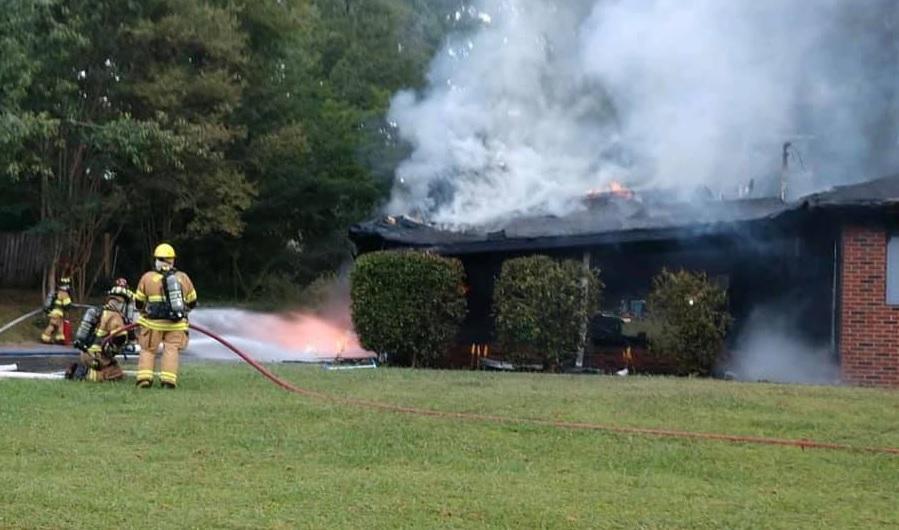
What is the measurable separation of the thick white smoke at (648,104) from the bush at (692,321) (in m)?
3.53

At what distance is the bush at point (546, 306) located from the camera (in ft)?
49.8

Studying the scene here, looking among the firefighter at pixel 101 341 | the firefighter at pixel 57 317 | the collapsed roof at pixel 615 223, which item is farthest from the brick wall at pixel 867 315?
the firefighter at pixel 57 317

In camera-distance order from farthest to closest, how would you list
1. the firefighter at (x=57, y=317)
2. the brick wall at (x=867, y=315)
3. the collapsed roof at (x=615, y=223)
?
1. the firefighter at (x=57, y=317)
2. the collapsed roof at (x=615, y=223)
3. the brick wall at (x=867, y=315)

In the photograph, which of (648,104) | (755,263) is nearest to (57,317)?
(648,104)

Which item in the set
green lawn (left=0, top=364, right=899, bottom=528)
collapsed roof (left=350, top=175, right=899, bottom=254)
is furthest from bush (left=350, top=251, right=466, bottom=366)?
green lawn (left=0, top=364, right=899, bottom=528)

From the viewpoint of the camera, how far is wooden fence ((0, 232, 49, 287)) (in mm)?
27484

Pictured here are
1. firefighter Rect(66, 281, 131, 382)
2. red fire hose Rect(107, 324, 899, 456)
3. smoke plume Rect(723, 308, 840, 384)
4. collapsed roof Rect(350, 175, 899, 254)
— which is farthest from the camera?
smoke plume Rect(723, 308, 840, 384)

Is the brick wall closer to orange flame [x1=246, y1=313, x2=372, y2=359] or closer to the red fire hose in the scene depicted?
the red fire hose

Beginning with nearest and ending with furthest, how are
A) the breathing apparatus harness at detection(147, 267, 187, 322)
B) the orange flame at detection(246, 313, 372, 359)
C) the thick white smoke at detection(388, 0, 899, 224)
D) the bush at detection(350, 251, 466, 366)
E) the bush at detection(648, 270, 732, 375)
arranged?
the breathing apparatus harness at detection(147, 267, 187, 322) → the bush at detection(648, 270, 732, 375) → the bush at detection(350, 251, 466, 366) → the thick white smoke at detection(388, 0, 899, 224) → the orange flame at detection(246, 313, 372, 359)

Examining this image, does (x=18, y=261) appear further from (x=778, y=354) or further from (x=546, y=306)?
(x=778, y=354)

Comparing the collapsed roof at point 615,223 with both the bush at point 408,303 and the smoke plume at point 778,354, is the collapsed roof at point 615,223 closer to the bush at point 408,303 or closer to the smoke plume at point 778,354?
the bush at point 408,303

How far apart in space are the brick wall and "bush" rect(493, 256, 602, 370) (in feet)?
10.3

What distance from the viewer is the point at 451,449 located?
8086mm

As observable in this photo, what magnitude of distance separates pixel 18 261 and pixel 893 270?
20525 mm
